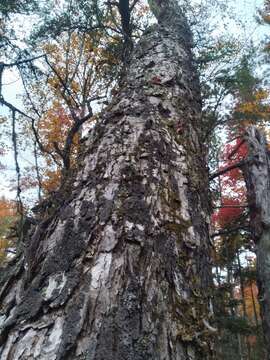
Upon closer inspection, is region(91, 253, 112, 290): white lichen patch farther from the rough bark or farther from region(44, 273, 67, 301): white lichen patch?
the rough bark

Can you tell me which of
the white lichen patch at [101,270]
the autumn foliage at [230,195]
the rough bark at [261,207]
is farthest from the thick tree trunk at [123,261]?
the autumn foliage at [230,195]

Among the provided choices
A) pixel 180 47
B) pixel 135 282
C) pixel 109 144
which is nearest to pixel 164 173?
pixel 109 144

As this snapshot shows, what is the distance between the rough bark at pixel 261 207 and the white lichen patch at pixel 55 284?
2.89 meters

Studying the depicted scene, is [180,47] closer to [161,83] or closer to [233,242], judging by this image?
[161,83]

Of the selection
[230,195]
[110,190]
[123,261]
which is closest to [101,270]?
[123,261]

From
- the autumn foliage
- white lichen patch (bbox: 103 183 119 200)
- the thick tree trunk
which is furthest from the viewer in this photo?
the autumn foliage

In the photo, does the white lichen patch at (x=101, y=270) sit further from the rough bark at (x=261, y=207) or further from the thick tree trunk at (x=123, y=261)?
the rough bark at (x=261, y=207)

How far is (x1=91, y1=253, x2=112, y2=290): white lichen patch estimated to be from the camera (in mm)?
983

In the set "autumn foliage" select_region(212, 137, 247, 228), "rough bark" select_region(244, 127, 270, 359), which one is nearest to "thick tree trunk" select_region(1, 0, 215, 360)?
"rough bark" select_region(244, 127, 270, 359)

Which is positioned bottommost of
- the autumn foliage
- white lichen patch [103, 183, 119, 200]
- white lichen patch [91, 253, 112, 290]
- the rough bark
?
white lichen patch [91, 253, 112, 290]

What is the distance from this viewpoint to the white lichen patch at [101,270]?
983 mm

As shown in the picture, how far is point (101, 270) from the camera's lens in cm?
102

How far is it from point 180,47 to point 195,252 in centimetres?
242

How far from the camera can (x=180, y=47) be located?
3145mm
